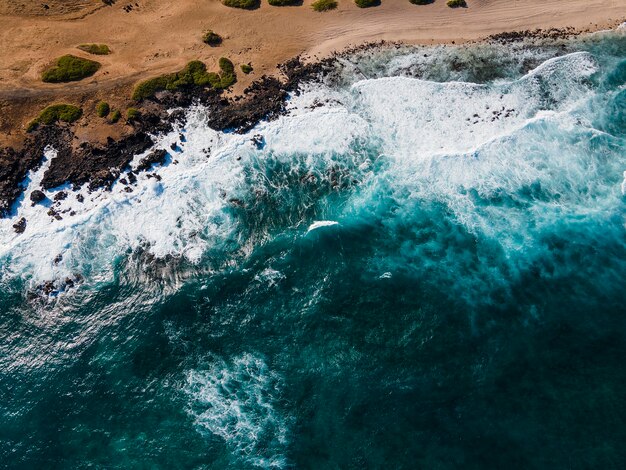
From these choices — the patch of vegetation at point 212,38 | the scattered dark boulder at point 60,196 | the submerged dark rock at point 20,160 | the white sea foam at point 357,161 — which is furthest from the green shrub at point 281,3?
the scattered dark boulder at point 60,196

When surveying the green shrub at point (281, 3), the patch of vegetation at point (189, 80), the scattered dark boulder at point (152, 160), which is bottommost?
the scattered dark boulder at point (152, 160)

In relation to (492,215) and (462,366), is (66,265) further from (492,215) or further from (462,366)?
(492,215)

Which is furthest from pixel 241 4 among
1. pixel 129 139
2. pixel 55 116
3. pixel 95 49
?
pixel 55 116

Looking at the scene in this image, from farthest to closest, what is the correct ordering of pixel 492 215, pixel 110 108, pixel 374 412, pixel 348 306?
pixel 110 108 < pixel 492 215 < pixel 348 306 < pixel 374 412

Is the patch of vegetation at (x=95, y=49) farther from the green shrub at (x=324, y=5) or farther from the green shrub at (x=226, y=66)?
the green shrub at (x=324, y=5)

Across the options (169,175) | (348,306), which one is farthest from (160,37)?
(348,306)

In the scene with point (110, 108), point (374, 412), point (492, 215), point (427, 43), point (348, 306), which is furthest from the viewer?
point (427, 43)
